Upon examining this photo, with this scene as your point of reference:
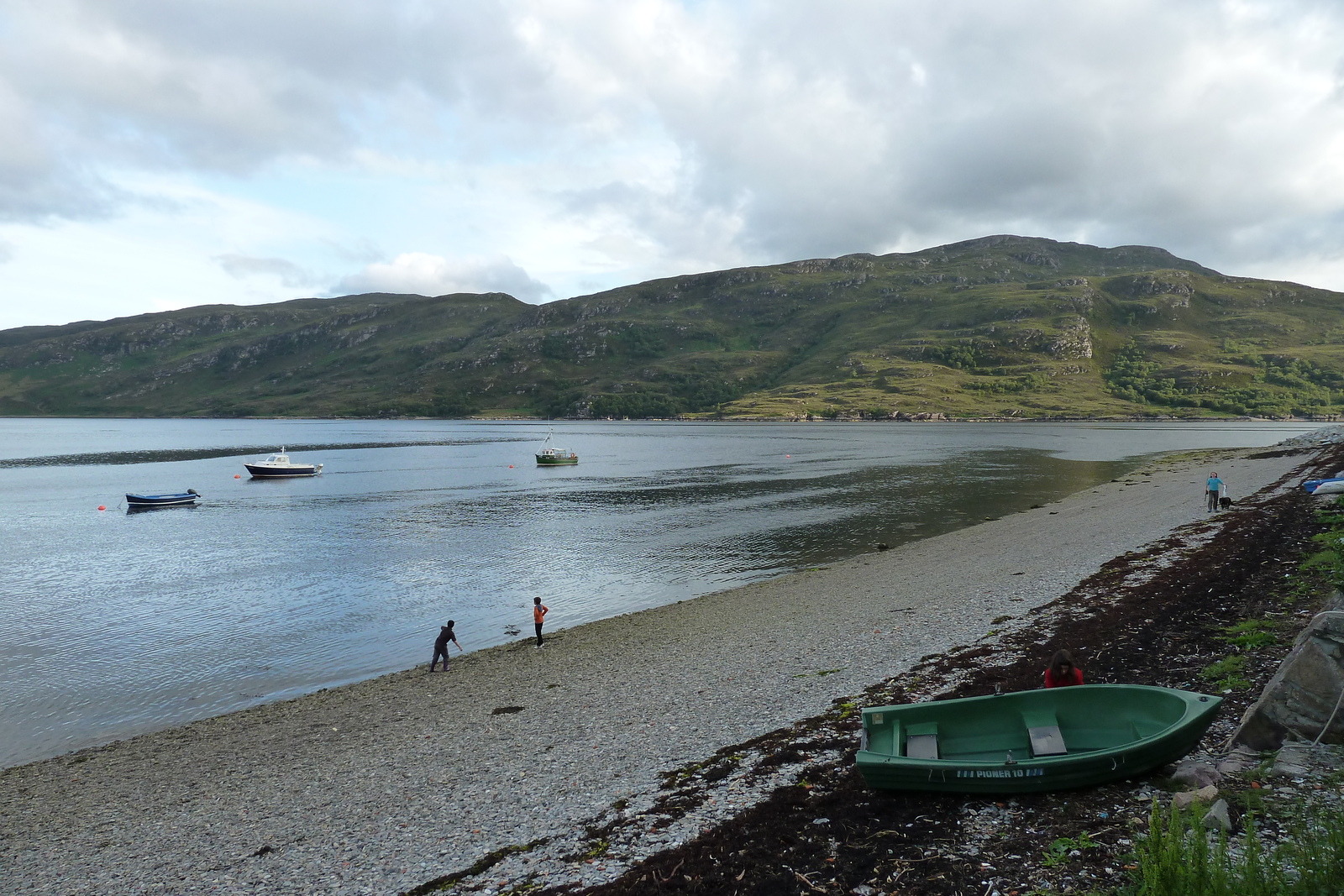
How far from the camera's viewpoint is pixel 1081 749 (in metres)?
12.7

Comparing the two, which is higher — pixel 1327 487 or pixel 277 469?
Result: pixel 1327 487

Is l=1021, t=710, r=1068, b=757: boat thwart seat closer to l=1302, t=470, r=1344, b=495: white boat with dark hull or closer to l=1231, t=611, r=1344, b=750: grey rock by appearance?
l=1231, t=611, r=1344, b=750: grey rock

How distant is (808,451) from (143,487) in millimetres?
116319

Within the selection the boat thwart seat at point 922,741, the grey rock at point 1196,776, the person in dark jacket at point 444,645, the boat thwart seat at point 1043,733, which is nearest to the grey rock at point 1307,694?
the grey rock at point 1196,776

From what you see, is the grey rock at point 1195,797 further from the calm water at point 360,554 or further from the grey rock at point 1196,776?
the calm water at point 360,554

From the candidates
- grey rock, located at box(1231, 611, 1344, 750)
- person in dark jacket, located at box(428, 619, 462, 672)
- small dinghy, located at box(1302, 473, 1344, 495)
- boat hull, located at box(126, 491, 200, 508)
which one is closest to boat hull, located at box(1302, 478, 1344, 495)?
small dinghy, located at box(1302, 473, 1344, 495)

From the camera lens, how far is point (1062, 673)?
14.3 meters

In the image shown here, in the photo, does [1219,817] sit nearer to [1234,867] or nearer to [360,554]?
[1234,867]

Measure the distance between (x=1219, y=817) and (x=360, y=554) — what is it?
2119 inches

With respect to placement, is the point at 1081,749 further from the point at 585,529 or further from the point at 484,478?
the point at 484,478

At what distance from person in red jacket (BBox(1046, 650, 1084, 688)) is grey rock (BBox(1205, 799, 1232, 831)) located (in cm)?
445

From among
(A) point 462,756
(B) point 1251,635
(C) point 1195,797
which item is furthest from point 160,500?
(C) point 1195,797

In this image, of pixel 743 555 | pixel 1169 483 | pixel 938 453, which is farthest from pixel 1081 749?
pixel 938 453

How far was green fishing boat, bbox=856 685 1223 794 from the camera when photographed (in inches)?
449
